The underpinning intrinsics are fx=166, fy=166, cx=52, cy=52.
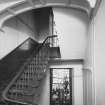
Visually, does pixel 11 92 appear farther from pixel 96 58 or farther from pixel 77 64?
pixel 77 64

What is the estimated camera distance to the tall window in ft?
28.5

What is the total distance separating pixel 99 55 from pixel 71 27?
1898mm

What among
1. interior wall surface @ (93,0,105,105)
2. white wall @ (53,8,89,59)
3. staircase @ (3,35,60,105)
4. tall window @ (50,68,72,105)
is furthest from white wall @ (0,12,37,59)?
interior wall surface @ (93,0,105,105)

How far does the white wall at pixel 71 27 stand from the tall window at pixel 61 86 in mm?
2555

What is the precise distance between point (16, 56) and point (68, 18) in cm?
307

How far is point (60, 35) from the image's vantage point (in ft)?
20.9

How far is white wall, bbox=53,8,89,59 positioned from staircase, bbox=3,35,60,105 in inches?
49.0

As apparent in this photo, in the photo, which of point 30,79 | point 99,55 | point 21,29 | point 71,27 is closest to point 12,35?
point 21,29

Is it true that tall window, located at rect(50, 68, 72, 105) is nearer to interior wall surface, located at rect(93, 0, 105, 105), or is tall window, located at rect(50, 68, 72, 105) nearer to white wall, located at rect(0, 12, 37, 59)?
white wall, located at rect(0, 12, 37, 59)

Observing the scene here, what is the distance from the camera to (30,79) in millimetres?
6082

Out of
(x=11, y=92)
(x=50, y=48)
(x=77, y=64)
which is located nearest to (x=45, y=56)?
(x=50, y=48)

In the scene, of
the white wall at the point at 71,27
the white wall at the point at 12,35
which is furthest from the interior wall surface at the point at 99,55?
the white wall at the point at 12,35

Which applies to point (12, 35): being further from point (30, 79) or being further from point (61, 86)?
point (61, 86)

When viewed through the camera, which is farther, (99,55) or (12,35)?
(12,35)
